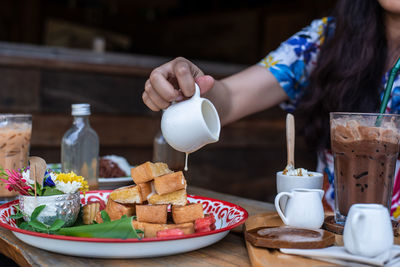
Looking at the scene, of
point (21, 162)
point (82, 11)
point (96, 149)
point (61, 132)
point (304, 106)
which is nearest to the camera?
point (21, 162)

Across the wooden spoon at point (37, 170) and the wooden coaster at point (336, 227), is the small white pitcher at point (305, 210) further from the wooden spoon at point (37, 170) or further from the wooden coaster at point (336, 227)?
the wooden spoon at point (37, 170)

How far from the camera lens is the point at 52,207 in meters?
0.92

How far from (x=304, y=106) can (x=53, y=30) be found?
5.80 m

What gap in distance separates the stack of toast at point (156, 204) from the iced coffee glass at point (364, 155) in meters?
0.38

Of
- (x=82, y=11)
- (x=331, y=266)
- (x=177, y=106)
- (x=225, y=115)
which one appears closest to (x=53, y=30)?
(x=82, y=11)

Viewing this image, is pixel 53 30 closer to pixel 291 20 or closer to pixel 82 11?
pixel 82 11

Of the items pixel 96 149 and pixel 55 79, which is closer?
pixel 96 149

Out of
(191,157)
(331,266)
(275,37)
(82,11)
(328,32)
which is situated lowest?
(191,157)

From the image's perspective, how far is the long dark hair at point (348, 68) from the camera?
165 centimetres

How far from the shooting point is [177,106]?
3.48ft

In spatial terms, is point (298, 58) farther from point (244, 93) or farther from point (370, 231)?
point (370, 231)

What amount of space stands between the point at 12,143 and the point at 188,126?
0.60 meters

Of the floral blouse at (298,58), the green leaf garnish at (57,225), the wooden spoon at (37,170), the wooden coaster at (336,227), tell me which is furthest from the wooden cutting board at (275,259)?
the floral blouse at (298,58)

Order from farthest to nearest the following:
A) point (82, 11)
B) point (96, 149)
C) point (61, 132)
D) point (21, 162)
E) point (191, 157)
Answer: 1. point (82, 11)
2. point (191, 157)
3. point (61, 132)
4. point (96, 149)
5. point (21, 162)
